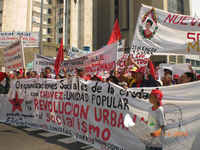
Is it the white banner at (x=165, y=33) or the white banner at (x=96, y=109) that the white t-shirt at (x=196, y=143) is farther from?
the white banner at (x=165, y=33)

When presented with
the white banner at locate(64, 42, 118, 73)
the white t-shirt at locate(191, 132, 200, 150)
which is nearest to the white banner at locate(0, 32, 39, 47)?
the white banner at locate(64, 42, 118, 73)

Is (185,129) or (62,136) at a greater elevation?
(185,129)

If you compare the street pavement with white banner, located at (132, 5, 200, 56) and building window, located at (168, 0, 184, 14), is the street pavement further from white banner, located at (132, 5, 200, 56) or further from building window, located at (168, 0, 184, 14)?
building window, located at (168, 0, 184, 14)

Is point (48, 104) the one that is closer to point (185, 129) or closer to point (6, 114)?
point (6, 114)

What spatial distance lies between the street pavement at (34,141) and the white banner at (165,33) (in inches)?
110

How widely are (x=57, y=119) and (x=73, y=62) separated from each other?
2.32 metres

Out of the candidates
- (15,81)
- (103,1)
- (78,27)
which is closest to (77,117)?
(15,81)

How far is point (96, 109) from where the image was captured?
4.44m

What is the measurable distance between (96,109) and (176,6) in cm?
4181

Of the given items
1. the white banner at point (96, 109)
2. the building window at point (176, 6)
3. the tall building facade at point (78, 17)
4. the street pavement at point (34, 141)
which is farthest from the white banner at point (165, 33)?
the building window at point (176, 6)

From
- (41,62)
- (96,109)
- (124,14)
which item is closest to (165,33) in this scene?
(96,109)

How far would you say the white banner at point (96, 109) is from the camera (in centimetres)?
339

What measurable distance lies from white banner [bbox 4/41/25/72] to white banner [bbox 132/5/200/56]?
387cm

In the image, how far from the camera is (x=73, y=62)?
7059 millimetres
